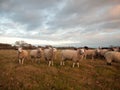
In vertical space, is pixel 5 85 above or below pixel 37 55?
below

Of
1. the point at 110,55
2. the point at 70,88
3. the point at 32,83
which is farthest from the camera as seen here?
the point at 110,55

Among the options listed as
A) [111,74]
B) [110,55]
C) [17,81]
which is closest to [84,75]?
[111,74]

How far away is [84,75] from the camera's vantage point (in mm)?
16766

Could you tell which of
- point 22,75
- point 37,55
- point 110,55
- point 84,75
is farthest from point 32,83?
point 110,55

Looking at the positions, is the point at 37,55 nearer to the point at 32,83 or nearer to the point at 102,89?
the point at 32,83

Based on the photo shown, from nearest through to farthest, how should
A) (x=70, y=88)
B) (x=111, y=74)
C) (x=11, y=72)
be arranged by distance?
(x=70, y=88) < (x=11, y=72) < (x=111, y=74)

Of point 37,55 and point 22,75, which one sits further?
point 37,55

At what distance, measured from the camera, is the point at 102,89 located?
13.1 m

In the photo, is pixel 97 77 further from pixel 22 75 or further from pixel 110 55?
pixel 110 55

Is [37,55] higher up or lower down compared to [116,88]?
higher up

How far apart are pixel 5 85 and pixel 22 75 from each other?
9.07 ft

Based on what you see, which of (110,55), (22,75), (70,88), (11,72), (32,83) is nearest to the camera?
(70,88)

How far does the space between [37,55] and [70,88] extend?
12.3m

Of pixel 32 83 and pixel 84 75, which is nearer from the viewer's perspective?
pixel 32 83
